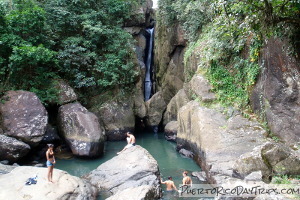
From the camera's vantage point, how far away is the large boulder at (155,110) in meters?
20.7

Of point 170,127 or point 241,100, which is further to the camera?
point 170,127

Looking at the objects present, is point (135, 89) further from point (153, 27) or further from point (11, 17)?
point (153, 27)

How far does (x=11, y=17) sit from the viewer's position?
47.3 feet

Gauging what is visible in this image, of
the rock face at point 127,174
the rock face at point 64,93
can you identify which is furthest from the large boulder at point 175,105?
the rock face at point 127,174

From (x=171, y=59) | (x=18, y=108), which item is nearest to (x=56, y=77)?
(x=18, y=108)

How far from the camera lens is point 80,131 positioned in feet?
44.9

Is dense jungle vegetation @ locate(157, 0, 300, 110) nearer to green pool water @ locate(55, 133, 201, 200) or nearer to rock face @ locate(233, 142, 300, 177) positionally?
rock face @ locate(233, 142, 300, 177)

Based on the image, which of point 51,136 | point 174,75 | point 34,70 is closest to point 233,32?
point 51,136

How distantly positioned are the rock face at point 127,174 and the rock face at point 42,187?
0.69m

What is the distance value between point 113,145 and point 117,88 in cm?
421

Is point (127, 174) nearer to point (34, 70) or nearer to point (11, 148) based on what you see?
point (11, 148)

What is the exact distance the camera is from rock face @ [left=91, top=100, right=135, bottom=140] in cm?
1770

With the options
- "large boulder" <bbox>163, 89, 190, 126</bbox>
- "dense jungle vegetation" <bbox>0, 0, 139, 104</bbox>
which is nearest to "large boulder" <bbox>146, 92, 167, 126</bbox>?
"large boulder" <bbox>163, 89, 190, 126</bbox>

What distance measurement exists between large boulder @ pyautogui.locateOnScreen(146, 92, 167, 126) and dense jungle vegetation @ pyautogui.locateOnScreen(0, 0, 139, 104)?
9.34ft
